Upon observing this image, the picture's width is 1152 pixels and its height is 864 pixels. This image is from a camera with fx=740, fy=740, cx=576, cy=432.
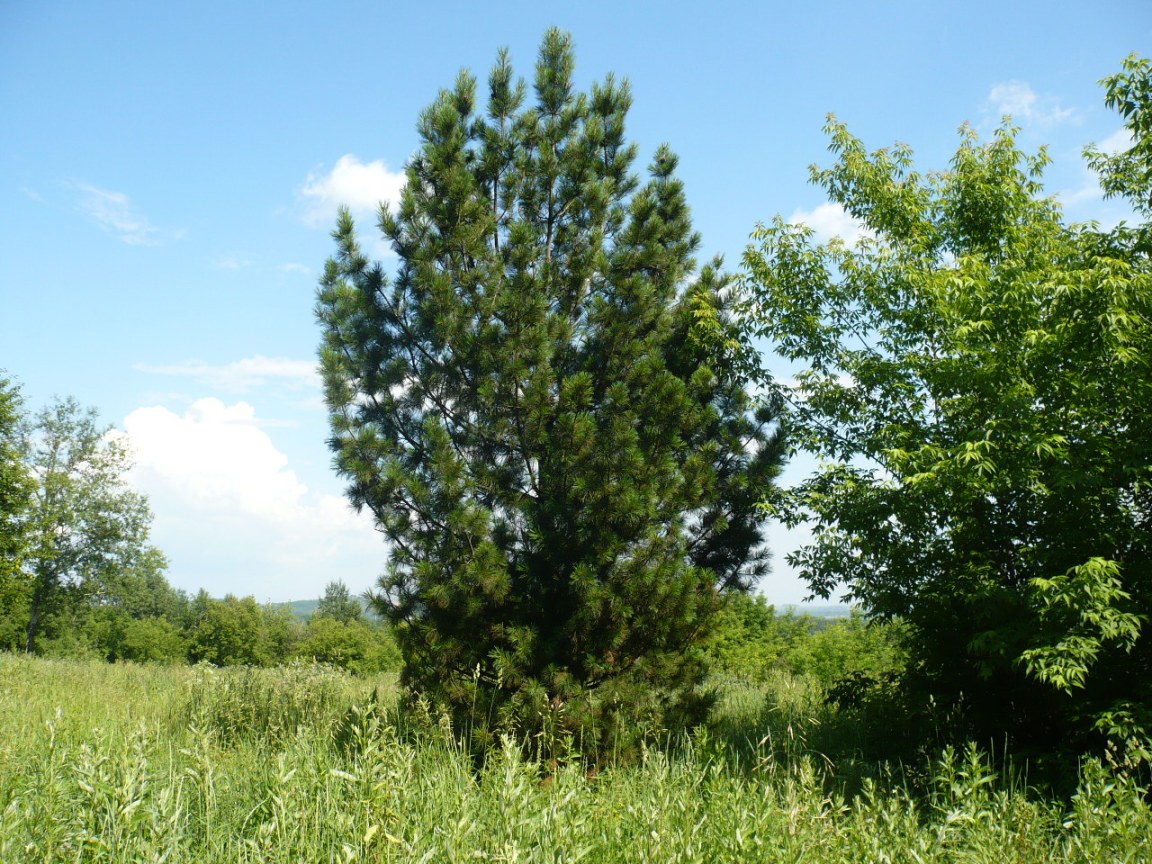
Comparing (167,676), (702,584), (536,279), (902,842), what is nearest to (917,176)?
(536,279)

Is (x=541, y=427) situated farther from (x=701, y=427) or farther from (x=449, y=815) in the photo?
(x=449, y=815)

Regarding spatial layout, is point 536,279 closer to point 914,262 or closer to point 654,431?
point 654,431

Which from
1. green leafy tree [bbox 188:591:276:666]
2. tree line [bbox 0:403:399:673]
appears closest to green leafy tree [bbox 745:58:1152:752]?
tree line [bbox 0:403:399:673]

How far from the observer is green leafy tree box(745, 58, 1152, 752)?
5.71 meters

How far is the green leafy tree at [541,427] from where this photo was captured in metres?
6.72

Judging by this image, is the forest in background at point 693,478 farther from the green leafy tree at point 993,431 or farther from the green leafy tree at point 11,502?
the green leafy tree at point 11,502

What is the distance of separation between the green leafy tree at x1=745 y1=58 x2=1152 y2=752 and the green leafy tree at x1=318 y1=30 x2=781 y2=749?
1124 mm

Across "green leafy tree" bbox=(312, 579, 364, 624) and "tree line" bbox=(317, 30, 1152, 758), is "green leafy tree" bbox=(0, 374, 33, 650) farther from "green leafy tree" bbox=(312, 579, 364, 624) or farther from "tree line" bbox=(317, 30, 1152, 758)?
"green leafy tree" bbox=(312, 579, 364, 624)

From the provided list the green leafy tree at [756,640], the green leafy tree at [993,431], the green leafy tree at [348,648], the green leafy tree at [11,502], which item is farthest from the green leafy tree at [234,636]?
the green leafy tree at [993,431]

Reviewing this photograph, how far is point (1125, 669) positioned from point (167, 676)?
44.0 feet

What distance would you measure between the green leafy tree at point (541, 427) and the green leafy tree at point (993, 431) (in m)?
1.12

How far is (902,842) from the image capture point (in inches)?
131

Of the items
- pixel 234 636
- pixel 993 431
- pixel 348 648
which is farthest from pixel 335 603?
pixel 993 431

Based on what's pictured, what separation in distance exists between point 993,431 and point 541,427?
3826mm
